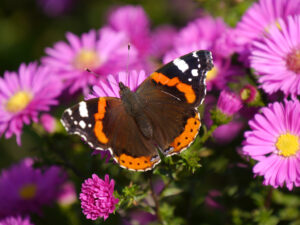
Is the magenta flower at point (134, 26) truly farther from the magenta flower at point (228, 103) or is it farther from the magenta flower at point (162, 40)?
the magenta flower at point (228, 103)

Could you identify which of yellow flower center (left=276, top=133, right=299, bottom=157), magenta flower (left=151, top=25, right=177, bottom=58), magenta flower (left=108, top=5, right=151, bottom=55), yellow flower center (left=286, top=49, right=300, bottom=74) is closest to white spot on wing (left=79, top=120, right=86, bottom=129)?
yellow flower center (left=276, top=133, right=299, bottom=157)

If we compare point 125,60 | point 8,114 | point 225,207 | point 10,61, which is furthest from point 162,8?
point 225,207

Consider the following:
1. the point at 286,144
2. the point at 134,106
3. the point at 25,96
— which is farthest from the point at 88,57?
the point at 286,144

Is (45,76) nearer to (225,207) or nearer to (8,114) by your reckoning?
(8,114)

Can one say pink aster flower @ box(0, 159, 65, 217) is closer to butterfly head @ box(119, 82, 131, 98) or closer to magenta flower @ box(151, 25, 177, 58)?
butterfly head @ box(119, 82, 131, 98)

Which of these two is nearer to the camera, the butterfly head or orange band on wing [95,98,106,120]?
orange band on wing [95,98,106,120]

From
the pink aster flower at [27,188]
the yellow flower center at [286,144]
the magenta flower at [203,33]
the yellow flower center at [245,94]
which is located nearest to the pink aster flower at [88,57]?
the magenta flower at [203,33]

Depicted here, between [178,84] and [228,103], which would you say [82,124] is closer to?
[178,84]
